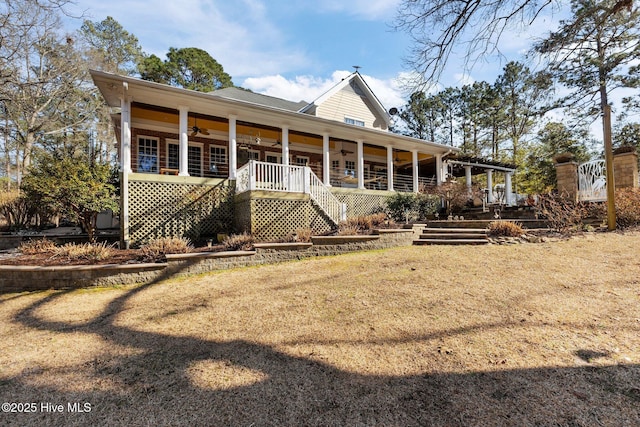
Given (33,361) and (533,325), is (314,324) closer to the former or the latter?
(533,325)

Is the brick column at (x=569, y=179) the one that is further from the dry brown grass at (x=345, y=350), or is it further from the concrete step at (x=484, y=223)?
the dry brown grass at (x=345, y=350)

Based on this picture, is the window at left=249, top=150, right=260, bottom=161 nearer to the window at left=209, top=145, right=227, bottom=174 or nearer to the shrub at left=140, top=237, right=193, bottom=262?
the window at left=209, top=145, right=227, bottom=174

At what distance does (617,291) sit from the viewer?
12.4 ft

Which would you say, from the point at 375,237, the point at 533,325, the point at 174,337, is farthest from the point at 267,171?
the point at 533,325

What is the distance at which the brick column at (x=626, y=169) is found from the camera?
8.82m

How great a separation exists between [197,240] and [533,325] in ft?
26.3

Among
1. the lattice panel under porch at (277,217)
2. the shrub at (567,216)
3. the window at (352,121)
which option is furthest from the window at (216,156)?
the shrub at (567,216)

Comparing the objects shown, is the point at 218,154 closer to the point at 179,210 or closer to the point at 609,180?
the point at 179,210

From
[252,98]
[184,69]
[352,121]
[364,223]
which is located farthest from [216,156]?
[184,69]

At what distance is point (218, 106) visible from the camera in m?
9.30

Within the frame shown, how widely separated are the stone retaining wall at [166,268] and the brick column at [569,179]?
283 inches

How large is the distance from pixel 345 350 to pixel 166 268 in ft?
14.6

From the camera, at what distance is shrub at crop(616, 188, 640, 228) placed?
25.3 ft

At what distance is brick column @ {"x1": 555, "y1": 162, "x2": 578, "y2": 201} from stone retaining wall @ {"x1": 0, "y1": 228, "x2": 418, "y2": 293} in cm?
720
